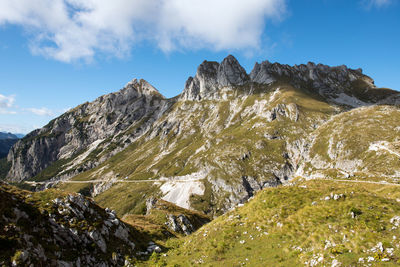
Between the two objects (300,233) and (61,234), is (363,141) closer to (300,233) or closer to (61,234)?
(300,233)

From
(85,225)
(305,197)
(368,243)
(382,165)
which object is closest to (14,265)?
(85,225)

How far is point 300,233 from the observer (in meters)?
21.2

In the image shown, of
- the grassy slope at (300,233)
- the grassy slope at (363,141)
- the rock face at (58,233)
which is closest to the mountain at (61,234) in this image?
the rock face at (58,233)

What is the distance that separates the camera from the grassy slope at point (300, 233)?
16094mm

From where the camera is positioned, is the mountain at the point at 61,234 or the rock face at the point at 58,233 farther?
the mountain at the point at 61,234

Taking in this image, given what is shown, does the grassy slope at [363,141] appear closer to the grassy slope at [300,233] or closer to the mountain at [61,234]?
the grassy slope at [300,233]

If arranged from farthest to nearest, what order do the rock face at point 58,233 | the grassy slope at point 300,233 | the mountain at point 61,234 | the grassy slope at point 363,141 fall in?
the grassy slope at point 363,141
the mountain at point 61,234
the rock face at point 58,233
the grassy slope at point 300,233

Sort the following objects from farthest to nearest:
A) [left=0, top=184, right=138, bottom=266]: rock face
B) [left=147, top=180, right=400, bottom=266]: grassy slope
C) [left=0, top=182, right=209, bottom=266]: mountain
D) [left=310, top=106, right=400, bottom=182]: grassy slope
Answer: [left=310, top=106, right=400, bottom=182]: grassy slope, [left=0, top=182, right=209, bottom=266]: mountain, [left=0, top=184, right=138, bottom=266]: rock face, [left=147, top=180, right=400, bottom=266]: grassy slope

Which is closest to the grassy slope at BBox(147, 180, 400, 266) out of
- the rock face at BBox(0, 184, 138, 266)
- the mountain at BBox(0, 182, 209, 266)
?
the mountain at BBox(0, 182, 209, 266)

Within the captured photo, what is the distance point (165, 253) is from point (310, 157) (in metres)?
198

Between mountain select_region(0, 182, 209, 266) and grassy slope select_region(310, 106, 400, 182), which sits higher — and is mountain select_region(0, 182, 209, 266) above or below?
below

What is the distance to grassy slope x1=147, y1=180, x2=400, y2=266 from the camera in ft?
52.8

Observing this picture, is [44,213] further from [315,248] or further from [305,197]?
[305,197]

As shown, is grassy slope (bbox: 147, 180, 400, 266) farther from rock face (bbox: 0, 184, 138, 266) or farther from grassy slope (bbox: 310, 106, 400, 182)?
grassy slope (bbox: 310, 106, 400, 182)
